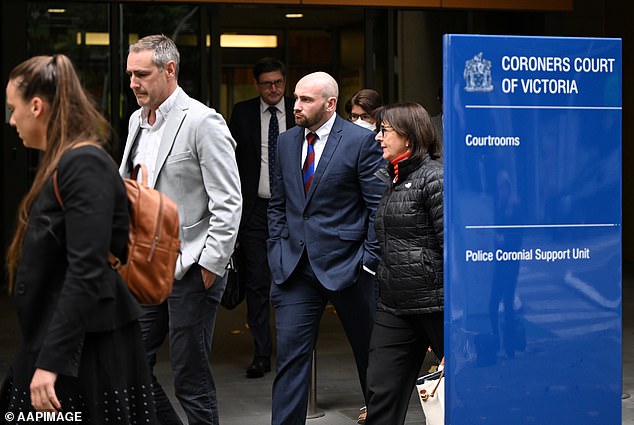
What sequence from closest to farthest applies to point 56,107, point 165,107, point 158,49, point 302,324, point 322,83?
point 56,107 → point 158,49 → point 165,107 → point 302,324 → point 322,83

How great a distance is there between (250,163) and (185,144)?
3.30m

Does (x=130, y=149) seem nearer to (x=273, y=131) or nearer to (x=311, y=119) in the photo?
(x=311, y=119)


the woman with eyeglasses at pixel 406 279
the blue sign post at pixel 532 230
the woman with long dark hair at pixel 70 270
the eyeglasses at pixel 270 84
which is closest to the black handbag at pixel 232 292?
the woman with eyeglasses at pixel 406 279

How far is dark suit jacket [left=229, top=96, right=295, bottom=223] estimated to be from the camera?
356 inches

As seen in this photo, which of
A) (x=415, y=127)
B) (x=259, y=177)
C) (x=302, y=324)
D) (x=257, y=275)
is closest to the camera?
(x=415, y=127)

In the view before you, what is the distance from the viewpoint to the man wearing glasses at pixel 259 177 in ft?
29.3

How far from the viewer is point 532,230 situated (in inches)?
205

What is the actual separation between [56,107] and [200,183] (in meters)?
1.93

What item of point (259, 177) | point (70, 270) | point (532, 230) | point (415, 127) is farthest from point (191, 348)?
point (259, 177)

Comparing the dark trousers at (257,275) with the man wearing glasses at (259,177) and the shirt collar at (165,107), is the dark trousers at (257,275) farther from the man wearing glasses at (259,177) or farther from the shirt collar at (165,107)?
the shirt collar at (165,107)

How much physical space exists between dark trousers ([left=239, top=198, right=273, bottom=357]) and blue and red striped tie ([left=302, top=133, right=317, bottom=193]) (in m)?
2.35

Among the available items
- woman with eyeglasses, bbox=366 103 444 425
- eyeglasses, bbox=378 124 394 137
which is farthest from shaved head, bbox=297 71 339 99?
woman with eyeglasses, bbox=366 103 444 425

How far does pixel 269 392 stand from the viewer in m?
8.31

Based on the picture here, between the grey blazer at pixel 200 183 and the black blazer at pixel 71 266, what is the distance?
176 centimetres
